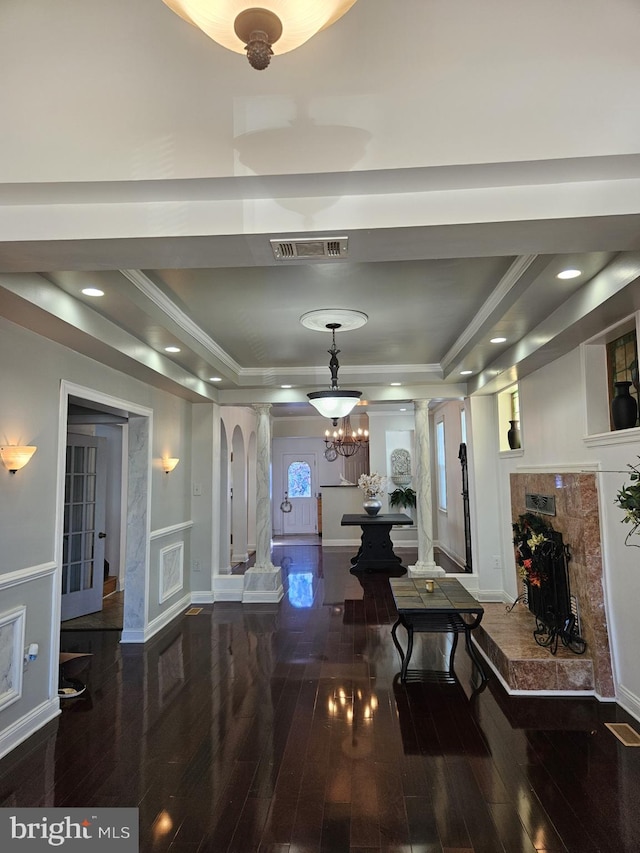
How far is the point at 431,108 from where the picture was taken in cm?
169

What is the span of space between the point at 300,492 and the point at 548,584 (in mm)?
9142

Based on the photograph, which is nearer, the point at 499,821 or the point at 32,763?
the point at 499,821

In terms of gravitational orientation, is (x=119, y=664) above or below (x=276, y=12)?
below

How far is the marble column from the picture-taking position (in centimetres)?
623

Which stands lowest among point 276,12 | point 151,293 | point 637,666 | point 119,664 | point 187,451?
point 119,664

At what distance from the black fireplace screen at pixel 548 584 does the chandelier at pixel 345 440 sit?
7.08 metres

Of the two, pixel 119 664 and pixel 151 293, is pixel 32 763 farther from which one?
pixel 151 293

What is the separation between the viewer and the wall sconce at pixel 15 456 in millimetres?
2912

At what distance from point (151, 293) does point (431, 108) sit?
217 centimetres

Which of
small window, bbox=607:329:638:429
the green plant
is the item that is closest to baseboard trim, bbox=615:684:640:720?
small window, bbox=607:329:638:429

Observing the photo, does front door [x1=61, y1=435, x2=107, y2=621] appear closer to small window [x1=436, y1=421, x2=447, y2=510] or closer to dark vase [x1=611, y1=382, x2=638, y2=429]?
dark vase [x1=611, y1=382, x2=638, y2=429]

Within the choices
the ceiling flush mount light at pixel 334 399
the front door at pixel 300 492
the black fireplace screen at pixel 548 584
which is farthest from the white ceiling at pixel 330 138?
the front door at pixel 300 492

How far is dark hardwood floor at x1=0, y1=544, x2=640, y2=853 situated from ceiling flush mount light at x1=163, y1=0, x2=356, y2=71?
9.07 ft

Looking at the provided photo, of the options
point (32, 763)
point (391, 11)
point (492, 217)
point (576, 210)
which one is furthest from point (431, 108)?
point (32, 763)
